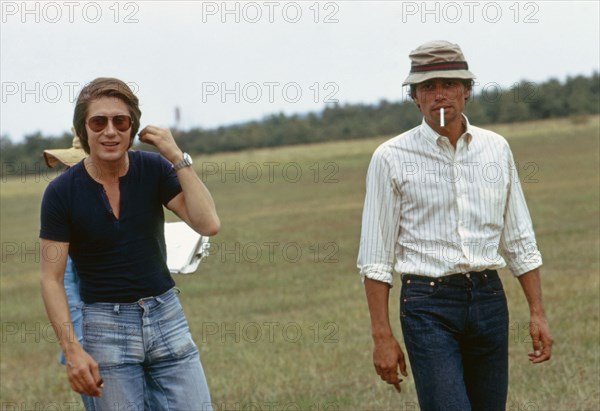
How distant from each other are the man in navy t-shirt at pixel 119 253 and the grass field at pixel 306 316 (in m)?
3.87

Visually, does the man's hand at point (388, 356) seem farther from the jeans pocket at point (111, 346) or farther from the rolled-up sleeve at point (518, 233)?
the jeans pocket at point (111, 346)

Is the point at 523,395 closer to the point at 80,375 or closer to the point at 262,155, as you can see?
the point at 80,375

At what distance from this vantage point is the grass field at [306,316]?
9.29 m

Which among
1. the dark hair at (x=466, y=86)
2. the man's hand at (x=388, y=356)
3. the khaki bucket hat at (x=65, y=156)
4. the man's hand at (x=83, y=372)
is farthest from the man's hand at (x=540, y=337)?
the khaki bucket hat at (x=65, y=156)

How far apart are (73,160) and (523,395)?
389 cm

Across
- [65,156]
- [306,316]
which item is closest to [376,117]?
[306,316]

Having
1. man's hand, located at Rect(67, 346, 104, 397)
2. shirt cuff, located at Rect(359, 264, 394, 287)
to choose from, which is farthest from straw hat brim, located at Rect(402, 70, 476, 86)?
man's hand, located at Rect(67, 346, 104, 397)

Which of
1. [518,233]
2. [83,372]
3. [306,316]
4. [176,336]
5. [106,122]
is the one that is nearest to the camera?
[83,372]

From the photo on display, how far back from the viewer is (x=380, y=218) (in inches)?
203

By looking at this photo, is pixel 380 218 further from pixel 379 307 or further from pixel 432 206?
pixel 379 307

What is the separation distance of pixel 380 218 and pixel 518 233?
64 centimetres

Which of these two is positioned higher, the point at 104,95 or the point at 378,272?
the point at 104,95

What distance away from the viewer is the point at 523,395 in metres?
8.60

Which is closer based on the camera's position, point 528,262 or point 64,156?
point 528,262
